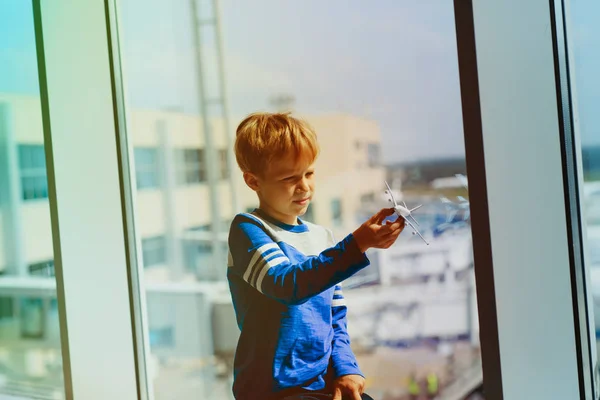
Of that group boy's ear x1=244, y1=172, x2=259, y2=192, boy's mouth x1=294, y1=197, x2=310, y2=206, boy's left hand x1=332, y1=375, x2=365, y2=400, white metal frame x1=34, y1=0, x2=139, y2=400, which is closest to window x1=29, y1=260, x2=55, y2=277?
white metal frame x1=34, y1=0, x2=139, y2=400

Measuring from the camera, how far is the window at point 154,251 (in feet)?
6.33

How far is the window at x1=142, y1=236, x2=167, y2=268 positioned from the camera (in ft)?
6.33

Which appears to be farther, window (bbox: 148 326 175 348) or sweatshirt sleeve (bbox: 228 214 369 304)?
window (bbox: 148 326 175 348)

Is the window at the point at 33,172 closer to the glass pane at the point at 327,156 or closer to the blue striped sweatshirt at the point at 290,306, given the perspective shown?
the glass pane at the point at 327,156

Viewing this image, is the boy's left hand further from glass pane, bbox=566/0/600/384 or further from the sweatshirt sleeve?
glass pane, bbox=566/0/600/384

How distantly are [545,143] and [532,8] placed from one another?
30cm

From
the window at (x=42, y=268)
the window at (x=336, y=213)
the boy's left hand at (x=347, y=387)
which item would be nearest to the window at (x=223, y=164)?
the window at (x=336, y=213)

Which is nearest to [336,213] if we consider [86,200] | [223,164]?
[223,164]

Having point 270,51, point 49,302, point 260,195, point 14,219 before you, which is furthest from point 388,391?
point 14,219

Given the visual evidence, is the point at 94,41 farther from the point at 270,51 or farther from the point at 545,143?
the point at 545,143

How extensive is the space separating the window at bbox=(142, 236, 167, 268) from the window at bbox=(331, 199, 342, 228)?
0.59m

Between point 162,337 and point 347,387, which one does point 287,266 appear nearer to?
point 347,387

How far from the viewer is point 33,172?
7.17 feet

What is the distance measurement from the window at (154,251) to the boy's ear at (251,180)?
0.41 meters
